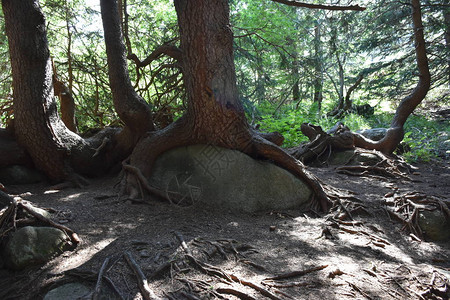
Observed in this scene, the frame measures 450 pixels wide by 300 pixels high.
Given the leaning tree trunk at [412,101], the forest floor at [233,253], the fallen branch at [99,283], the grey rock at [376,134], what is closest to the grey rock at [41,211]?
the forest floor at [233,253]

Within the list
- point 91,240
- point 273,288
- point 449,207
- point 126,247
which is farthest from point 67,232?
point 449,207

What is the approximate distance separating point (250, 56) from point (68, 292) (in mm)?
6506

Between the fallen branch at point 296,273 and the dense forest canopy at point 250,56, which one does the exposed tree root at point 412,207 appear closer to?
the fallen branch at point 296,273

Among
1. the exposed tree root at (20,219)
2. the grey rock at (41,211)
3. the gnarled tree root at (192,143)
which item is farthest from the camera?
the gnarled tree root at (192,143)

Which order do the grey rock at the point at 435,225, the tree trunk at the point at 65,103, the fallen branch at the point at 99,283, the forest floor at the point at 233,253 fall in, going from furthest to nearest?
the tree trunk at the point at 65,103, the grey rock at the point at 435,225, the forest floor at the point at 233,253, the fallen branch at the point at 99,283

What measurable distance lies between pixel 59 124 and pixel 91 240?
3225 mm

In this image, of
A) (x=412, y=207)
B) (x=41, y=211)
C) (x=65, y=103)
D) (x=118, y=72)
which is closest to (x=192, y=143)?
(x=118, y=72)

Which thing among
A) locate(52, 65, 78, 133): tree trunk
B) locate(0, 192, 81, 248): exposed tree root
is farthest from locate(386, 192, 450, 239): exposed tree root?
locate(52, 65, 78, 133): tree trunk

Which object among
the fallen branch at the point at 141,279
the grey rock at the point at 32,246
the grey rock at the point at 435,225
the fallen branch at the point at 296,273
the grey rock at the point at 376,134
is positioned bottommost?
the grey rock at the point at 435,225

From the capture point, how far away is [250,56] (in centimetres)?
781

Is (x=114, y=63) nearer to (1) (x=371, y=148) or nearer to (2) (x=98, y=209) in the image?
(2) (x=98, y=209)

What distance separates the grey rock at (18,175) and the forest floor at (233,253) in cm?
22

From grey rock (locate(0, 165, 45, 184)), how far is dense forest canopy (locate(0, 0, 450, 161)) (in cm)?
298

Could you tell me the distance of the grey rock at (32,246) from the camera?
326 cm
